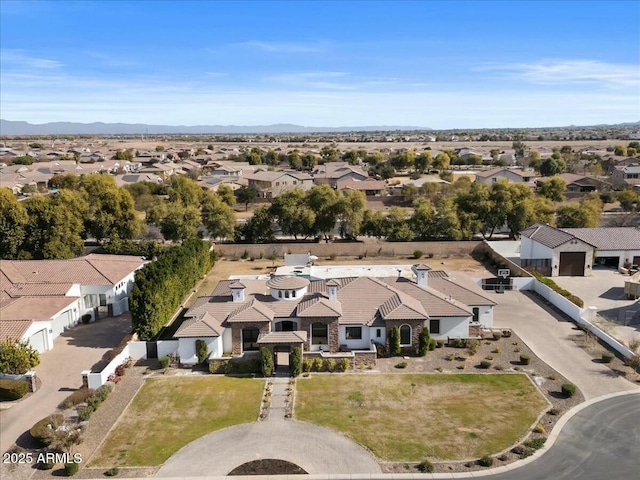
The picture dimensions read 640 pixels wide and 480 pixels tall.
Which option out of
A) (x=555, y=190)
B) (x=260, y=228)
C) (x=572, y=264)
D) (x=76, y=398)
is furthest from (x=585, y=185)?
(x=76, y=398)

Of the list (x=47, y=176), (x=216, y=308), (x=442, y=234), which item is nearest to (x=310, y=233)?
(x=442, y=234)

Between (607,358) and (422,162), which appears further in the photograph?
(422,162)

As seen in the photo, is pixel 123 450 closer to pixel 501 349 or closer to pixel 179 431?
pixel 179 431

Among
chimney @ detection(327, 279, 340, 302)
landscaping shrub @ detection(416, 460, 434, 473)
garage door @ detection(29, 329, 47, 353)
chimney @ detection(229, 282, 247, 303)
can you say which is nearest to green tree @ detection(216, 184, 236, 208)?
chimney @ detection(229, 282, 247, 303)

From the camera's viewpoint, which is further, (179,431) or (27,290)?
(27,290)

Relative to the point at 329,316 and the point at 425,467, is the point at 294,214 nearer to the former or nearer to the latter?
the point at 329,316
